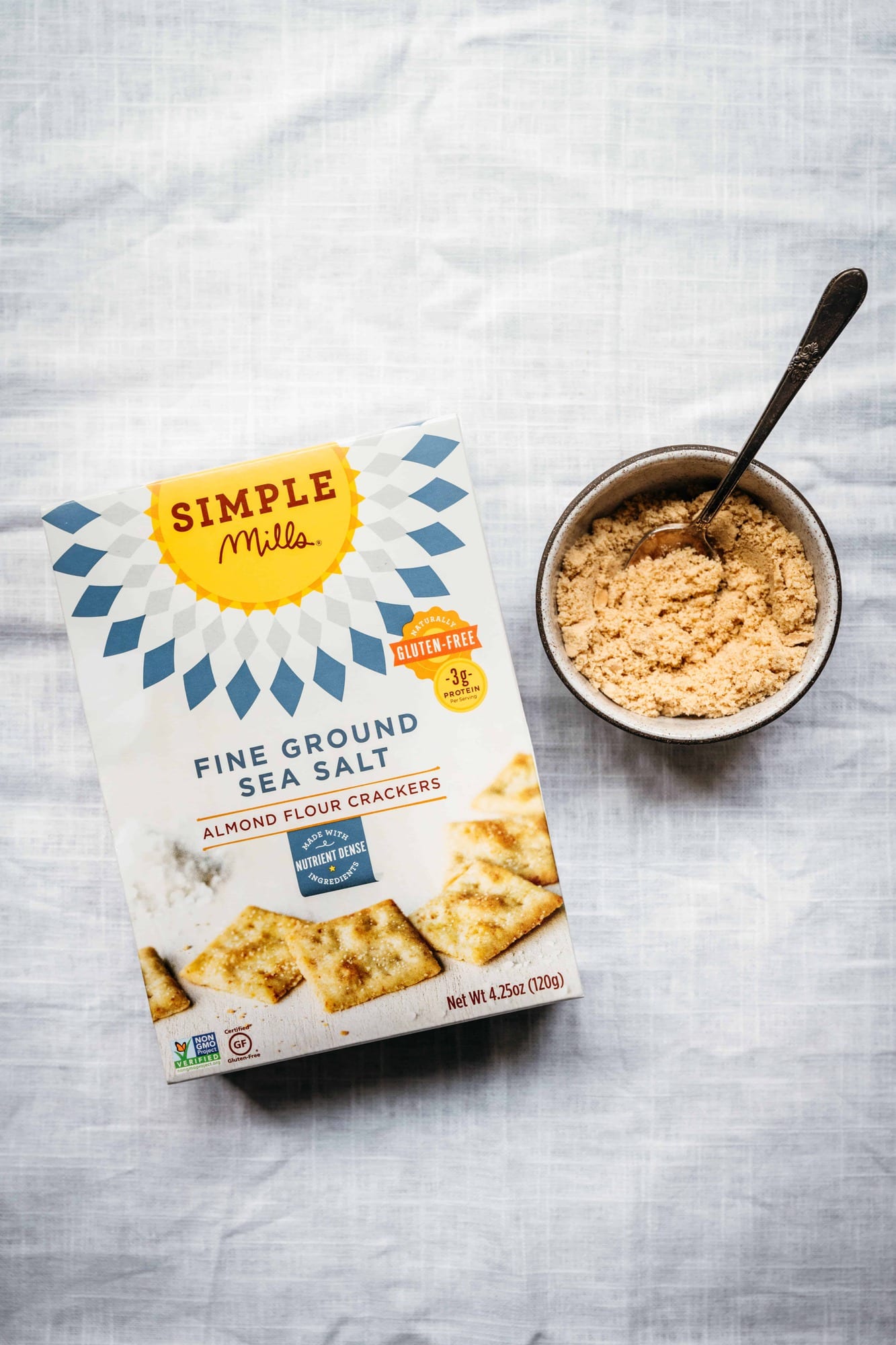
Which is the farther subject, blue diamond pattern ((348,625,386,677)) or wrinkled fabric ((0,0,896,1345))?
wrinkled fabric ((0,0,896,1345))

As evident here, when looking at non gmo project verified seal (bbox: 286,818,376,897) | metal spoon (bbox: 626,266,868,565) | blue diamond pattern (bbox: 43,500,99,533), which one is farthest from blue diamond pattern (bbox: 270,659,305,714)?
metal spoon (bbox: 626,266,868,565)

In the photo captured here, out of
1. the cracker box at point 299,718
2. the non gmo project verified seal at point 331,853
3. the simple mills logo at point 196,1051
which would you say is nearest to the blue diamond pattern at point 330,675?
the cracker box at point 299,718

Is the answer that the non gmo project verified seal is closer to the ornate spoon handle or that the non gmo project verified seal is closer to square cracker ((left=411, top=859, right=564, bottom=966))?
square cracker ((left=411, top=859, right=564, bottom=966))

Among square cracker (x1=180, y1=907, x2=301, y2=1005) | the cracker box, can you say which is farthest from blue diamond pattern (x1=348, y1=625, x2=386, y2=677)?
square cracker (x1=180, y1=907, x2=301, y2=1005)

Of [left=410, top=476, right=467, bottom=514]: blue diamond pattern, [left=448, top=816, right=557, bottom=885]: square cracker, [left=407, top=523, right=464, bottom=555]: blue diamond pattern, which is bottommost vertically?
[left=448, top=816, right=557, bottom=885]: square cracker

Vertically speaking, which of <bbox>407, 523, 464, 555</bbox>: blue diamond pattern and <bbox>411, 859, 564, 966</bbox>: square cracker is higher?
<bbox>407, 523, 464, 555</bbox>: blue diamond pattern

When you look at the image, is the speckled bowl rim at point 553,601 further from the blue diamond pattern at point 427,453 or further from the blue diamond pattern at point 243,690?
the blue diamond pattern at point 243,690
